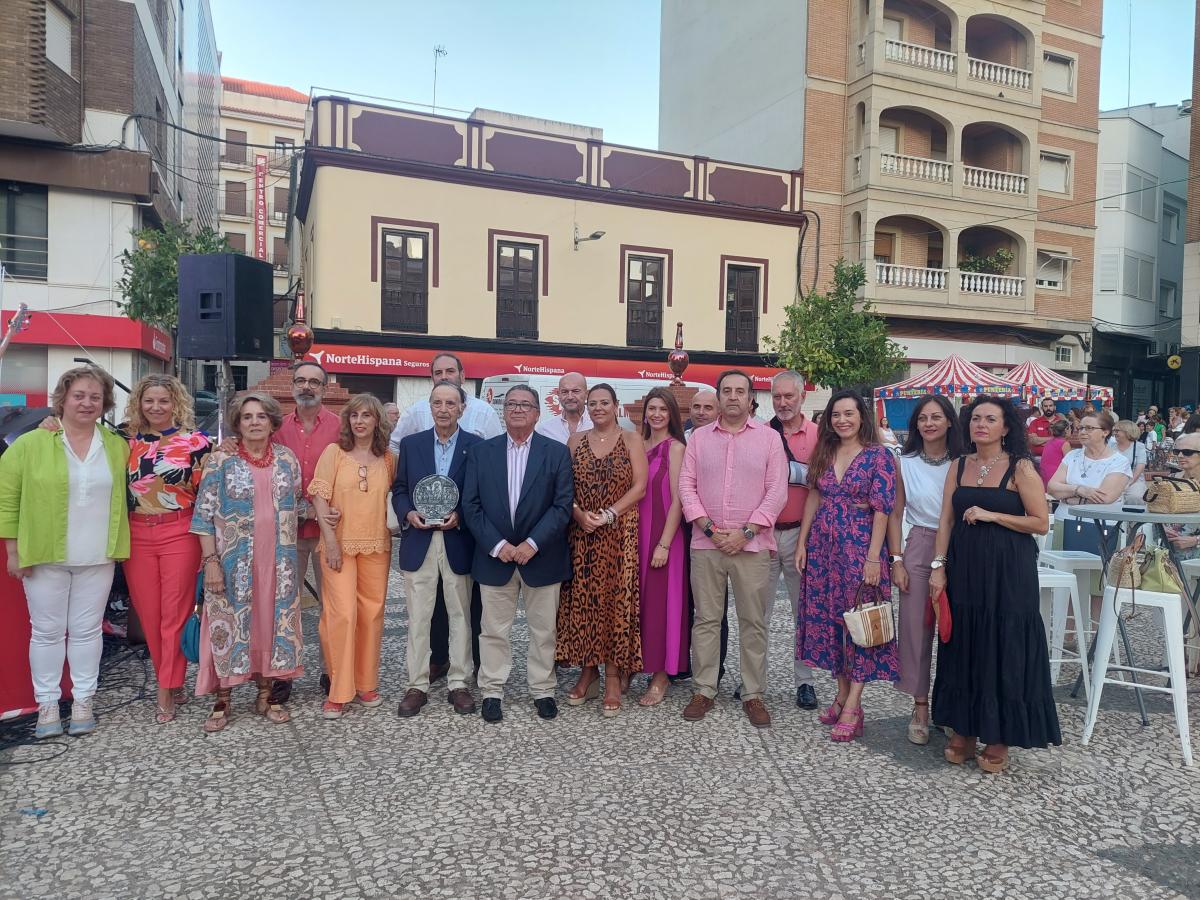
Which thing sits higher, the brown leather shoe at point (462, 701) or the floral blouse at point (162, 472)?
the floral blouse at point (162, 472)

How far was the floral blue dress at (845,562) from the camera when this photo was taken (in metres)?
4.45

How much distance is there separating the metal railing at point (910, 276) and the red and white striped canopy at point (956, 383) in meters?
6.84

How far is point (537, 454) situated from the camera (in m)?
4.80

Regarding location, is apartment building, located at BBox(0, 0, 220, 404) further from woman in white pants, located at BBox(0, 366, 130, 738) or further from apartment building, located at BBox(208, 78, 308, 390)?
apartment building, located at BBox(208, 78, 308, 390)

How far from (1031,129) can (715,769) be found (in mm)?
25354

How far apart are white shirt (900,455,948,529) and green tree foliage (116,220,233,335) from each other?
14402 millimetres

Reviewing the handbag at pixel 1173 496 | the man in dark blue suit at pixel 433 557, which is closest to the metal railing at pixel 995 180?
the handbag at pixel 1173 496

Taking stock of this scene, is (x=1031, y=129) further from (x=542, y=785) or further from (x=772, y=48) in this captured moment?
(x=542, y=785)

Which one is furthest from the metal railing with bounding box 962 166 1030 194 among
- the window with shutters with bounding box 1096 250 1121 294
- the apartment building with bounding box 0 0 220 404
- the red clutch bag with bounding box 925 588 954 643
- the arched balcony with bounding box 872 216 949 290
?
the red clutch bag with bounding box 925 588 954 643

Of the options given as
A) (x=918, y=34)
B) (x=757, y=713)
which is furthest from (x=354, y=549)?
(x=918, y=34)

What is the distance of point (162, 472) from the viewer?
462cm

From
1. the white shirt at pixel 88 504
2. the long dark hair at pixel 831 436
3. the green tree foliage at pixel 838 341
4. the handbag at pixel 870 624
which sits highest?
the green tree foliage at pixel 838 341

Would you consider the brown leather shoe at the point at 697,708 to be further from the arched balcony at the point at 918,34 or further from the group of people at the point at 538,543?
the arched balcony at the point at 918,34

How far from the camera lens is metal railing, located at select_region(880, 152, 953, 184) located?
74.2 ft
